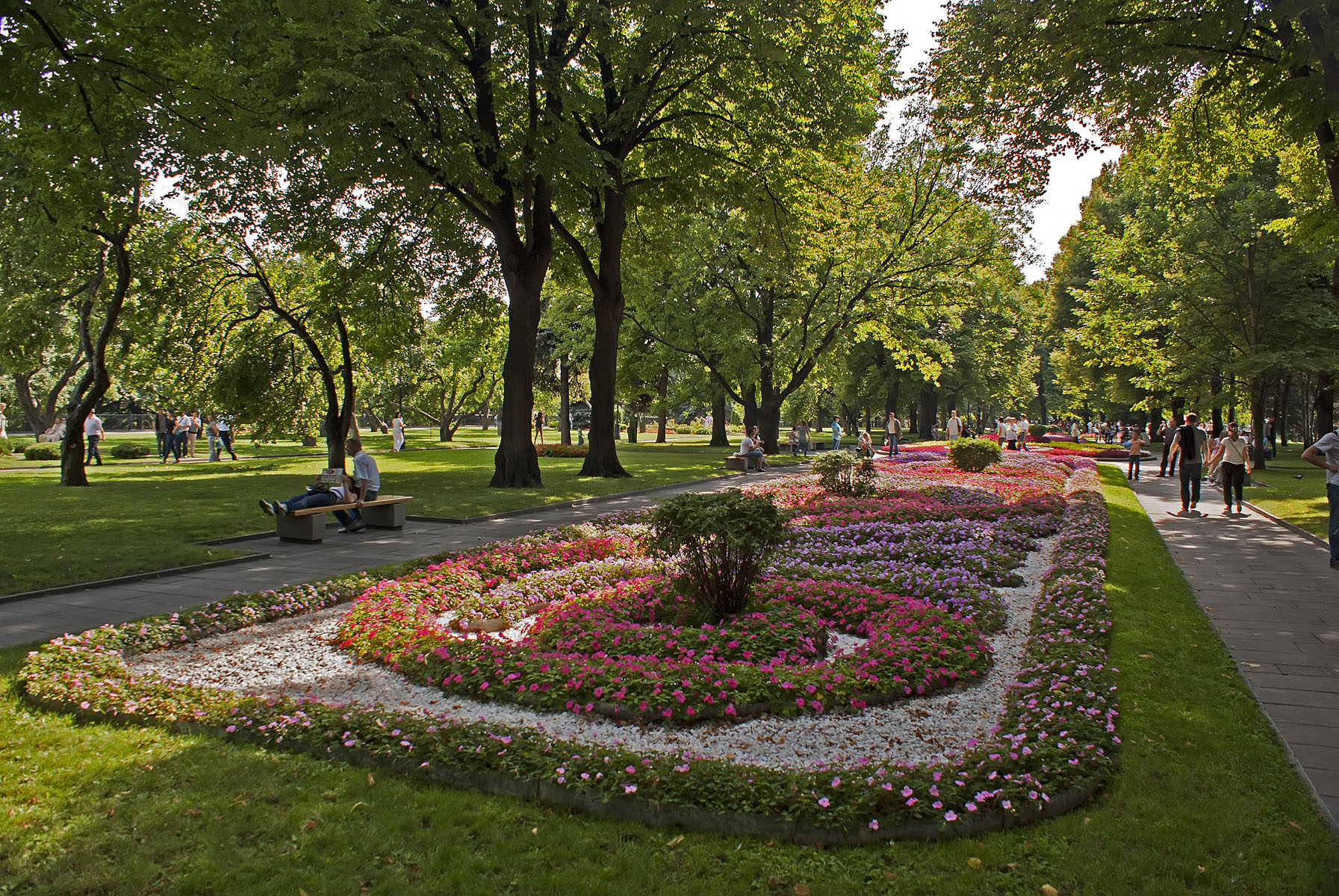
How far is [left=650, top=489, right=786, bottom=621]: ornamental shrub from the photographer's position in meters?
7.08

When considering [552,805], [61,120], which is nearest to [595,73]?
[61,120]

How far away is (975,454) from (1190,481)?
7.13 m

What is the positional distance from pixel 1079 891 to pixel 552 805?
2.42 meters

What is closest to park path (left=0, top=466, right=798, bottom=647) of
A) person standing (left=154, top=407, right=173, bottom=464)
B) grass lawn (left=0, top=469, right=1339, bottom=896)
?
grass lawn (left=0, top=469, right=1339, bottom=896)

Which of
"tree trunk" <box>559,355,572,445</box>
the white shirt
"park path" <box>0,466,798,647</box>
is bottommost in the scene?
"park path" <box>0,466,798,647</box>

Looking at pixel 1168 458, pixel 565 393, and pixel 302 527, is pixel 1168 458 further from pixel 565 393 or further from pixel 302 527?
pixel 565 393

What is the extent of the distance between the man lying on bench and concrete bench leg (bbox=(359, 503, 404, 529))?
165mm

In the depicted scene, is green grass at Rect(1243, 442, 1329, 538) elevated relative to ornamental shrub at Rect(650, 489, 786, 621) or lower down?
lower down

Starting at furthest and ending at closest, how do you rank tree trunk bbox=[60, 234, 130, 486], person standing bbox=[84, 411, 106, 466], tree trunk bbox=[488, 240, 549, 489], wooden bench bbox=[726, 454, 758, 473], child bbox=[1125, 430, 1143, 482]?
person standing bbox=[84, 411, 106, 466] → wooden bench bbox=[726, 454, 758, 473] → child bbox=[1125, 430, 1143, 482] → tree trunk bbox=[488, 240, 549, 489] → tree trunk bbox=[60, 234, 130, 486]

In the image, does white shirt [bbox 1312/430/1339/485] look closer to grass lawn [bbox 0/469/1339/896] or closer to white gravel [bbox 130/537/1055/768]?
white gravel [bbox 130/537/1055/768]

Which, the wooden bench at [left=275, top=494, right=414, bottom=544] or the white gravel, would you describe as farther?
the wooden bench at [left=275, top=494, right=414, bottom=544]

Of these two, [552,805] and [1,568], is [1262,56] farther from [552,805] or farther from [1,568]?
[1,568]

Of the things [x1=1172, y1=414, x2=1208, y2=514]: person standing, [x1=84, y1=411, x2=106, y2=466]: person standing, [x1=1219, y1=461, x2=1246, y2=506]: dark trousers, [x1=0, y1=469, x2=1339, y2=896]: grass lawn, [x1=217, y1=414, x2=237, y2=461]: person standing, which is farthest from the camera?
[x1=217, y1=414, x2=237, y2=461]: person standing

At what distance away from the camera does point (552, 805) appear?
4.15 meters
